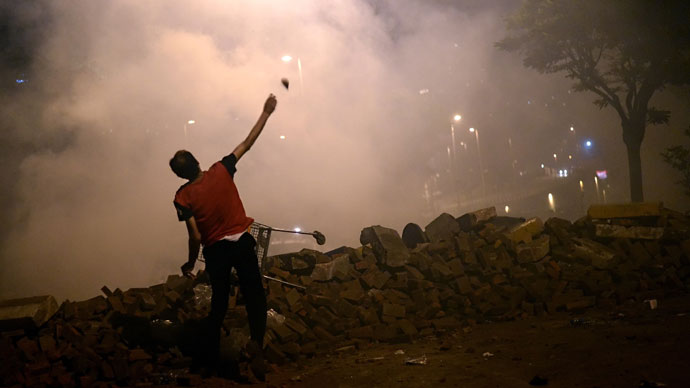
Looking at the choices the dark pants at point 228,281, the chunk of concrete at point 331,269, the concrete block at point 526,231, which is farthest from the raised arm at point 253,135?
the concrete block at point 526,231

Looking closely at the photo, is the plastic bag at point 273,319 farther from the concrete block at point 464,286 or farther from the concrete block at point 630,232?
the concrete block at point 630,232

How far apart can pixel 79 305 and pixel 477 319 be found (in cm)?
353

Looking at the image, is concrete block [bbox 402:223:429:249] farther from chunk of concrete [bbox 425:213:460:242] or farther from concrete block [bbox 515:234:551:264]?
concrete block [bbox 515:234:551:264]

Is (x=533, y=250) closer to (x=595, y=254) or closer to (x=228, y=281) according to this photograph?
(x=595, y=254)

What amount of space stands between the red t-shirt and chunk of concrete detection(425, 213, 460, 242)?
311 cm

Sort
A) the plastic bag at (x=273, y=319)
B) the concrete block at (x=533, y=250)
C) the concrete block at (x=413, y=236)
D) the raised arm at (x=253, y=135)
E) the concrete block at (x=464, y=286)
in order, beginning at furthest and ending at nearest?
A: the concrete block at (x=413, y=236) → the concrete block at (x=533, y=250) → the concrete block at (x=464, y=286) → the plastic bag at (x=273, y=319) → the raised arm at (x=253, y=135)

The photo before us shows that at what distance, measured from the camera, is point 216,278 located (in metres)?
3.15

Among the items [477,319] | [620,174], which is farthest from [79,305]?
[620,174]

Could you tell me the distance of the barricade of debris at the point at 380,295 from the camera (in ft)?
11.5

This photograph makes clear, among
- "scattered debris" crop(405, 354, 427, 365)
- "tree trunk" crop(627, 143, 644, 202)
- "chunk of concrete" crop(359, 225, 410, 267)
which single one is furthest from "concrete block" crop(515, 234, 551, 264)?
"tree trunk" crop(627, 143, 644, 202)

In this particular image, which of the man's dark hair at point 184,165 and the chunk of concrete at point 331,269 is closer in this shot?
the man's dark hair at point 184,165

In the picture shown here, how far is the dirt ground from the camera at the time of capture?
271 cm

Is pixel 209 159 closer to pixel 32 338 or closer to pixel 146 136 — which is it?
pixel 146 136

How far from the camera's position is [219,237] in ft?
10.1
